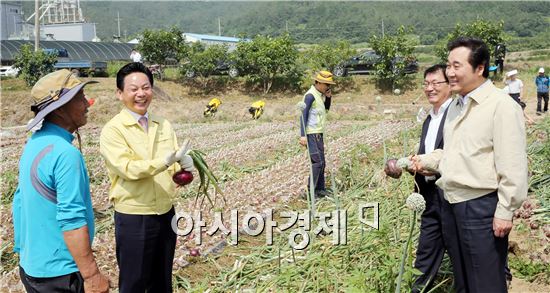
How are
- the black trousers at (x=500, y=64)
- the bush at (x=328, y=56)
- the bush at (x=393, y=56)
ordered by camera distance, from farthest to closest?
the bush at (x=328, y=56) → the black trousers at (x=500, y=64) → the bush at (x=393, y=56)

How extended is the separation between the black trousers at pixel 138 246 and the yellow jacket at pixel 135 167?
0.05 m

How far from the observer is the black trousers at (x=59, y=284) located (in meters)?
2.06

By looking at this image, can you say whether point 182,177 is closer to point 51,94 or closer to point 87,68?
point 51,94

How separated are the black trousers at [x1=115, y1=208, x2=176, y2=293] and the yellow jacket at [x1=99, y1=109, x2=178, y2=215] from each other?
49 mm

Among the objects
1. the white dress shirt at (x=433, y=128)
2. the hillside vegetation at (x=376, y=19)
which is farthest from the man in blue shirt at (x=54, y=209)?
the hillside vegetation at (x=376, y=19)

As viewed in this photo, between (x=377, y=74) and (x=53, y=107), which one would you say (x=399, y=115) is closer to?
(x=377, y=74)

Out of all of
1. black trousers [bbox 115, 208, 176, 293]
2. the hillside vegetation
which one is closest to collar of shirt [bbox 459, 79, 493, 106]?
black trousers [bbox 115, 208, 176, 293]

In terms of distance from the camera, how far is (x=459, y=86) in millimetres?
2406

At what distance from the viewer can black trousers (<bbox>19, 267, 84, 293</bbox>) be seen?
2059 millimetres

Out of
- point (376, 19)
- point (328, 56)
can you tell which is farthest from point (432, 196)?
point (376, 19)

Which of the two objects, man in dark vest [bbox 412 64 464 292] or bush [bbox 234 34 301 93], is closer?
man in dark vest [bbox 412 64 464 292]

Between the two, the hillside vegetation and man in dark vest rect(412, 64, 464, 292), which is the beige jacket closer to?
man in dark vest rect(412, 64, 464, 292)

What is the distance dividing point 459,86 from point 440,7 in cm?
14985

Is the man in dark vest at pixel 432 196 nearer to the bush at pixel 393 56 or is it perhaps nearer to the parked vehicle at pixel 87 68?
the bush at pixel 393 56
